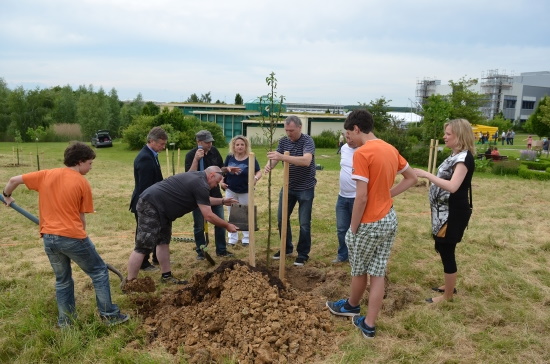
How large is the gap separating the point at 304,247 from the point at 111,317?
2604 mm

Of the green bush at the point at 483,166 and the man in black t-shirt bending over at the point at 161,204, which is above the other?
the man in black t-shirt bending over at the point at 161,204

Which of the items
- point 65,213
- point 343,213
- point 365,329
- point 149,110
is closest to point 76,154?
point 65,213

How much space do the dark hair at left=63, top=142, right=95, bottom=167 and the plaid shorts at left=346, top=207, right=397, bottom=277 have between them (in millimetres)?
2422

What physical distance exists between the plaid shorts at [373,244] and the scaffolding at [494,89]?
74437 millimetres

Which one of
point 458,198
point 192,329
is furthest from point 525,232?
point 192,329

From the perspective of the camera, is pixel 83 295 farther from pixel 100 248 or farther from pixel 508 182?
pixel 508 182

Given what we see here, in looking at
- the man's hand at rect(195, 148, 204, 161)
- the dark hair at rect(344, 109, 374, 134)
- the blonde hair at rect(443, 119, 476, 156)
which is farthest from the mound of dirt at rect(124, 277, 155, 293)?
the blonde hair at rect(443, 119, 476, 156)

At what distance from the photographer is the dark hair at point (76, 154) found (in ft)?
11.2

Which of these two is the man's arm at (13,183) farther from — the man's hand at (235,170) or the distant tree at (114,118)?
the distant tree at (114,118)

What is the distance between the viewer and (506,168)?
16.4 meters

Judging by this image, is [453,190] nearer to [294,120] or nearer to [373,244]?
[373,244]

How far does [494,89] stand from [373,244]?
81.0 metres

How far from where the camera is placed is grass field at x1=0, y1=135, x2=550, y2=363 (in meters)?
3.27

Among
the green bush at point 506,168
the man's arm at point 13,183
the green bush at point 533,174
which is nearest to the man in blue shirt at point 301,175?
the man's arm at point 13,183
